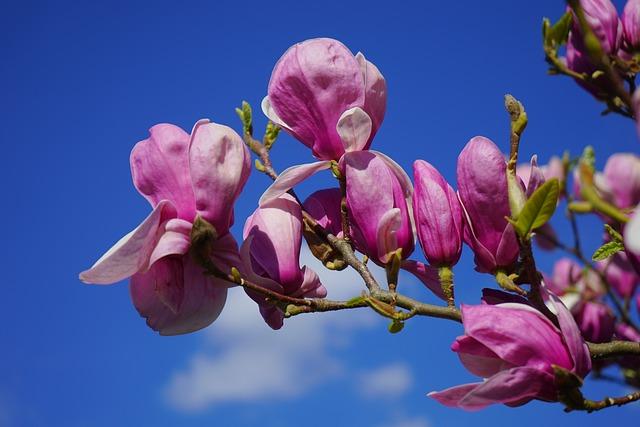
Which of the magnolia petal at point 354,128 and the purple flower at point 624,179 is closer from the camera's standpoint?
the magnolia petal at point 354,128

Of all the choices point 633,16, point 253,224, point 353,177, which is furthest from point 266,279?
point 633,16

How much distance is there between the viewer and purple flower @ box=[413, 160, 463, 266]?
3.15ft

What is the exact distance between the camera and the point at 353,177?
1.00 meters

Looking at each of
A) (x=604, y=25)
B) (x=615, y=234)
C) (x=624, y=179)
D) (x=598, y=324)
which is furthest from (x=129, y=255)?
(x=624, y=179)

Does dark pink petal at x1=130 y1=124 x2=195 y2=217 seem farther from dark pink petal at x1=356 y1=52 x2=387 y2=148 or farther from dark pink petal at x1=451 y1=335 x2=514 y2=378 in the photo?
dark pink petal at x1=451 y1=335 x2=514 y2=378

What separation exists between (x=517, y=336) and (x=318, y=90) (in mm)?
422

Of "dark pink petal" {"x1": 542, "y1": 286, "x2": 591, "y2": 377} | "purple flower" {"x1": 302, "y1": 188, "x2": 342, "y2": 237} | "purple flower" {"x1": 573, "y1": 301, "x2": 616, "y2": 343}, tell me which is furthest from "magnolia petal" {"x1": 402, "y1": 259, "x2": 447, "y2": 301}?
"purple flower" {"x1": 573, "y1": 301, "x2": 616, "y2": 343}

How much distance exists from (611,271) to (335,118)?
1944 mm

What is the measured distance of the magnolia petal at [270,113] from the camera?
3.57 feet

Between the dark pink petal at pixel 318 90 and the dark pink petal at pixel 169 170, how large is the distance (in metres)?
0.15

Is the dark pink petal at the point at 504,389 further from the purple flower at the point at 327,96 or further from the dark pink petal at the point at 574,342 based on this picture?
the purple flower at the point at 327,96

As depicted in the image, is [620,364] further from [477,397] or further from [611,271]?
[477,397]

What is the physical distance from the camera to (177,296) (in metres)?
1.02

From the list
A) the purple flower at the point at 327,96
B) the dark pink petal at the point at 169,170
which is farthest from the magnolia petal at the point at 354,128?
the dark pink petal at the point at 169,170
